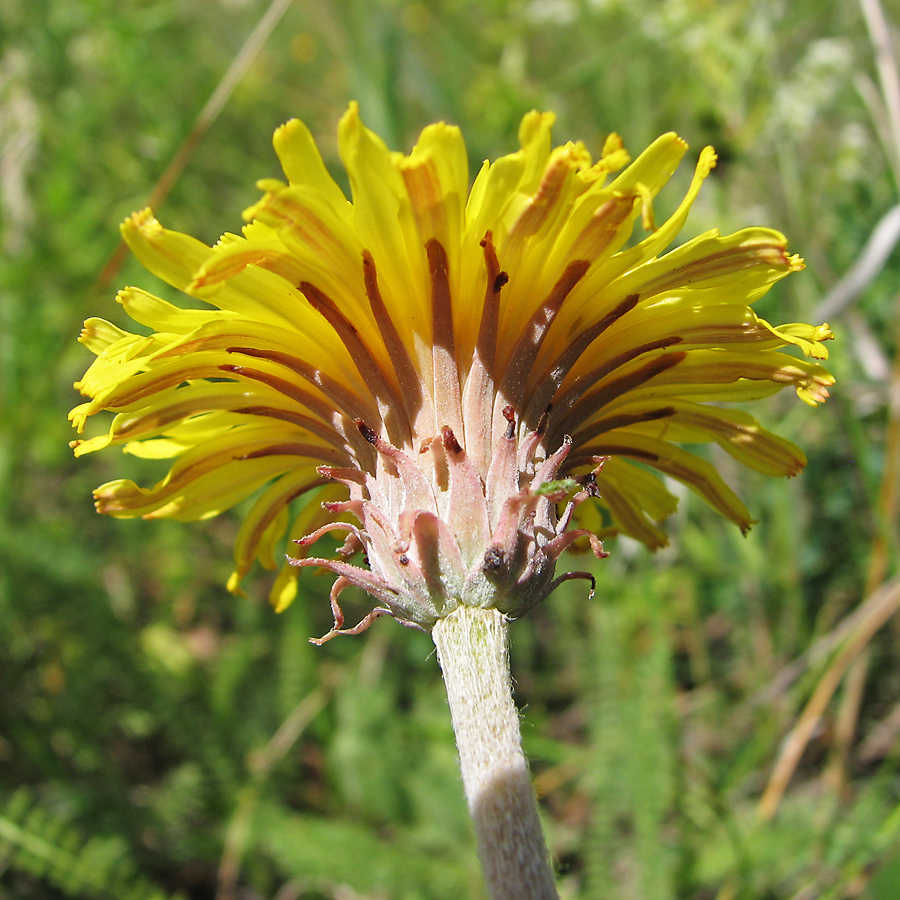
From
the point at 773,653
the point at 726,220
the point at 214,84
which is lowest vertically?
the point at 773,653

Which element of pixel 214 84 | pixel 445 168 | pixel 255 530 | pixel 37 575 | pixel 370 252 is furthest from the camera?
pixel 214 84

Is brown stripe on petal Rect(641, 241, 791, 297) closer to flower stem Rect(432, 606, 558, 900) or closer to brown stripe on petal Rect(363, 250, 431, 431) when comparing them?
brown stripe on petal Rect(363, 250, 431, 431)

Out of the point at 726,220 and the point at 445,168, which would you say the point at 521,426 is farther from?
the point at 726,220

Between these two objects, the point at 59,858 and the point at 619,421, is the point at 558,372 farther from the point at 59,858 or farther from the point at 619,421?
the point at 59,858

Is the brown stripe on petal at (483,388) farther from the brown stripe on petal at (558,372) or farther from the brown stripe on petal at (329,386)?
the brown stripe on petal at (329,386)

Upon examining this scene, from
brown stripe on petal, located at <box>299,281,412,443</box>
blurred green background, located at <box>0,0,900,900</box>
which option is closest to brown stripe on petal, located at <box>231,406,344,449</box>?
brown stripe on petal, located at <box>299,281,412,443</box>

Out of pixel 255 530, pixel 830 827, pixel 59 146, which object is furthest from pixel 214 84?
pixel 830 827
